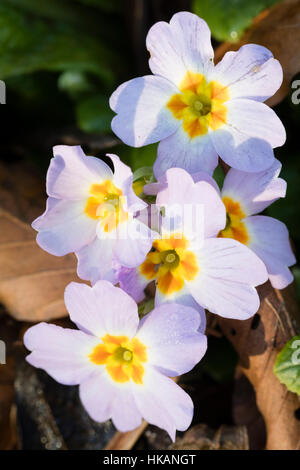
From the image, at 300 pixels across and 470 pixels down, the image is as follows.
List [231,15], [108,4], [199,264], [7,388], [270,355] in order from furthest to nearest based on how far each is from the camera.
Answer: [108,4] < [7,388] < [231,15] < [270,355] < [199,264]

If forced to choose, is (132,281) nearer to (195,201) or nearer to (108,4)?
(195,201)

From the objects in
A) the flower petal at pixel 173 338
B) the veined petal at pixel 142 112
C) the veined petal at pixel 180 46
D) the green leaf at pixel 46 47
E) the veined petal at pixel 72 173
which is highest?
the veined petal at pixel 180 46

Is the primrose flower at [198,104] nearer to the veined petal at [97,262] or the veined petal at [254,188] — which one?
the veined petal at [254,188]

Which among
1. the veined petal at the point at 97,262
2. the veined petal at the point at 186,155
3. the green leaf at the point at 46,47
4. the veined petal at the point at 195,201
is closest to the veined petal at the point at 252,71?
the veined petal at the point at 186,155

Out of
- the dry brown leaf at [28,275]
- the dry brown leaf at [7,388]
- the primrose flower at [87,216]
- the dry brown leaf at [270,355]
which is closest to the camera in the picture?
the primrose flower at [87,216]

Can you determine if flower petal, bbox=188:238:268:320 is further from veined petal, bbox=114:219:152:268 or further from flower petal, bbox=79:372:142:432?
flower petal, bbox=79:372:142:432

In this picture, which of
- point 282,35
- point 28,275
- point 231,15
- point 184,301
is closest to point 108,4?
point 231,15
